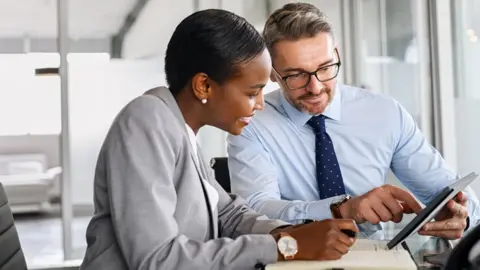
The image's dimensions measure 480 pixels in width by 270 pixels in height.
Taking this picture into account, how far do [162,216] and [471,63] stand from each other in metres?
2.93

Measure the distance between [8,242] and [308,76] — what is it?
871mm

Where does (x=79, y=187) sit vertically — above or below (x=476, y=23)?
below

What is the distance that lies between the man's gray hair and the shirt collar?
0.17 meters

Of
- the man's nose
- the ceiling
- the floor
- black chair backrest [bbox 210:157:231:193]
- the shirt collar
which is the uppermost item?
the ceiling

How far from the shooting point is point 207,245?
100cm

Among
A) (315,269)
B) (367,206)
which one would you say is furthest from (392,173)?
(315,269)

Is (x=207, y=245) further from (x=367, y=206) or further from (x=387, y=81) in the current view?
(x=387, y=81)

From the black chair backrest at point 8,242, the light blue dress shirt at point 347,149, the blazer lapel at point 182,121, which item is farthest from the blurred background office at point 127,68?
the blazer lapel at point 182,121

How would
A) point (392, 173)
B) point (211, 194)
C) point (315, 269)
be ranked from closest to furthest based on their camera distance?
point (315, 269)
point (211, 194)
point (392, 173)

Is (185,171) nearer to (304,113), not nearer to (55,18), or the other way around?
(304,113)

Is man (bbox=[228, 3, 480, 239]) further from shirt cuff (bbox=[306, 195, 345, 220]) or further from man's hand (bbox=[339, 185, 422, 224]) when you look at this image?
man's hand (bbox=[339, 185, 422, 224])

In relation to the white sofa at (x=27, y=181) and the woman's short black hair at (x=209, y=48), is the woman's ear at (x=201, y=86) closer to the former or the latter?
the woman's short black hair at (x=209, y=48)

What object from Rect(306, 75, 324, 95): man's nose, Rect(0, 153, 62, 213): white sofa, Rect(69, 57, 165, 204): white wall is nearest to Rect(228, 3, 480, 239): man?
Rect(306, 75, 324, 95): man's nose

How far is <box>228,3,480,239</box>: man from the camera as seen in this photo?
172 centimetres
